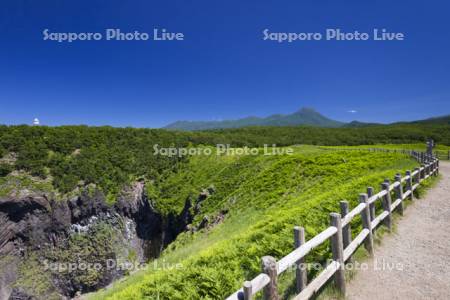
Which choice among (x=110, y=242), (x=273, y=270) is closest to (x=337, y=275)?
(x=273, y=270)

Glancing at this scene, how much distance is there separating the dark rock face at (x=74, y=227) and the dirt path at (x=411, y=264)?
27.5 meters

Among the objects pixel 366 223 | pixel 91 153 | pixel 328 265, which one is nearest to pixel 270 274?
pixel 328 265

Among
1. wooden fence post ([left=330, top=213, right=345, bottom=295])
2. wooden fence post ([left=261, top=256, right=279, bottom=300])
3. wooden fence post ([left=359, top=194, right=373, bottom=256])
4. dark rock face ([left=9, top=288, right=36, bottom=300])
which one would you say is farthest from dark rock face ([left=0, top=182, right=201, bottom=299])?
wooden fence post ([left=261, top=256, right=279, bottom=300])

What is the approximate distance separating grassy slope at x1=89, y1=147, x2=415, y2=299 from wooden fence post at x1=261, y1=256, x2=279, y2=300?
1.98 meters

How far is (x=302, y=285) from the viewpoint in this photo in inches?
192

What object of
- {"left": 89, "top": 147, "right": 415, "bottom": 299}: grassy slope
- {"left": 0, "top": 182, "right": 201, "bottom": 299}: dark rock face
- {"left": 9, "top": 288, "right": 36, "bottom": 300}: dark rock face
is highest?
{"left": 89, "top": 147, "right": 415, "bottom": 299}: grassy slope

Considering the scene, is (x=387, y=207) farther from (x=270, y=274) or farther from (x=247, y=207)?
(x=247, y=207)

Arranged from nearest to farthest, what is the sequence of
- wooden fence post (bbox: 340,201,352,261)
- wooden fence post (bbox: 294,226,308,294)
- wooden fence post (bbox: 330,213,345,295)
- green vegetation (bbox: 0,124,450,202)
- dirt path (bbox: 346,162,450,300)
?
wooden fence post (bbox: 294,226,308,294) < wooden fence post (bbox: 330,213,345,295) < dirt path (bbox: 346,162,450,300) < wooden fence post (bbox: 340,201,352,261) < green vegetation (bbox: 0,124,450,202)

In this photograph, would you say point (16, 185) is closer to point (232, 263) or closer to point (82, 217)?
point (82, 217)

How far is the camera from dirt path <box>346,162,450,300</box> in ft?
17.7

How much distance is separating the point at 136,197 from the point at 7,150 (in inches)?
841

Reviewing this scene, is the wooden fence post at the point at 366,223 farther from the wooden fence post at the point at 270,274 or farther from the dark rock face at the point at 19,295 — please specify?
the dark rock face at the point at 19,295

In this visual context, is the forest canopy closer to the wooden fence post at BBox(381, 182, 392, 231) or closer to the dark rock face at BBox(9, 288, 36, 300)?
the dark rock face at BBox(9, 288, 36, 300)

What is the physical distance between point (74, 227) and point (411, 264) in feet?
139
